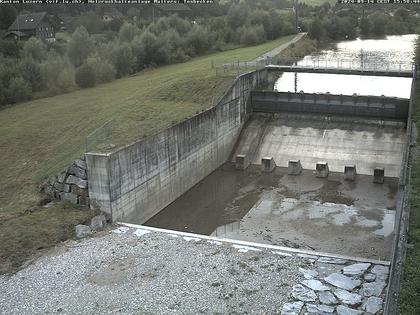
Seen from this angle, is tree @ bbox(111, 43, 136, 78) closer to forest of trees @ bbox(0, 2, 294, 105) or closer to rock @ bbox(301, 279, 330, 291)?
forest of trees @ bbox(0, 2, 294, 105)

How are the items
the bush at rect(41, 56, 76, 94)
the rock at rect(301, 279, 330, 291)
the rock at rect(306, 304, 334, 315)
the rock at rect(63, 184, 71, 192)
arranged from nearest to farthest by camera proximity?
1. the rock at rect(306, 304, 334, 315)
2. the rock at rect(301, 279, 330, 291)
3. the rock at rect(63, 184, 71, 192)
4. the bush at rect(41, 56, 76, 94)

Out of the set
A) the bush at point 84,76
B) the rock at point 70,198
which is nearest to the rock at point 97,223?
the rock at point 70,198

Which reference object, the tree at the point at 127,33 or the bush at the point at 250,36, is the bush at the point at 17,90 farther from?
the bush at the point at 250,36

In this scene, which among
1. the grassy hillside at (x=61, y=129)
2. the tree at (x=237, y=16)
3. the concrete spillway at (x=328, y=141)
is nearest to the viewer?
the grassy hillside at (x=61, y=129)

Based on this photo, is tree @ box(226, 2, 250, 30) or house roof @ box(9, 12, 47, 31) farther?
tree @ box(226, 2, 250, 30)

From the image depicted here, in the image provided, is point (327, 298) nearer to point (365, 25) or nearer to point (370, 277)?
point (370, 277)

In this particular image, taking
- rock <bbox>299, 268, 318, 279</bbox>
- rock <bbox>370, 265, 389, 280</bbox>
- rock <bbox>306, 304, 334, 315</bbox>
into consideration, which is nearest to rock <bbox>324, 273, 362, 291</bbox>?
rock <bbox>299, 268, 318, 279</bbox>
